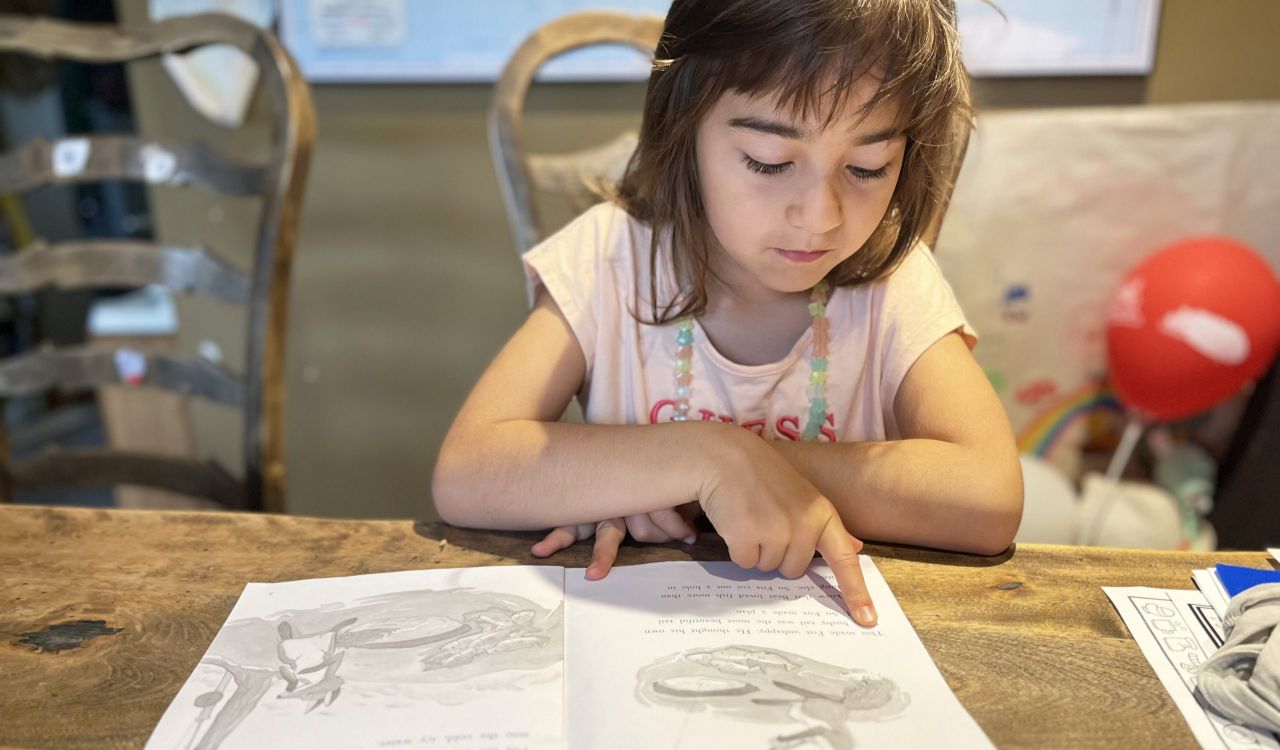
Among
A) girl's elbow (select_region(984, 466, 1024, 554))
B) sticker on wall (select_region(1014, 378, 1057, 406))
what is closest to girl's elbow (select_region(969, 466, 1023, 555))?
girl's elbow (select_region(984, 466, 1024, 554))

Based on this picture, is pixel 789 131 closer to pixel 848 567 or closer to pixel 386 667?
pixel 848 567

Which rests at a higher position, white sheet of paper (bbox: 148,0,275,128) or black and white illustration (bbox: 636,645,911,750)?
white sheet of paper (bbox: 148,0,275,128)

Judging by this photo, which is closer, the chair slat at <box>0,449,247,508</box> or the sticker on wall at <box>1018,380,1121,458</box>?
the chair slat at <box>0,449,247,508</box>

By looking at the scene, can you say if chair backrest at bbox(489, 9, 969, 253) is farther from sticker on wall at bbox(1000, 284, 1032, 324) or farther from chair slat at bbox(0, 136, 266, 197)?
sticker on wall at bbox(1000, 284, 1032, 324)

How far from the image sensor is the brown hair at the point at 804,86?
0.65m

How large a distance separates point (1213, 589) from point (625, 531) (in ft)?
1.32

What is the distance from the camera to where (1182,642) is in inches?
22.4

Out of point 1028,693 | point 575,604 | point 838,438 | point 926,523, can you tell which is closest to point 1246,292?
point 838,438

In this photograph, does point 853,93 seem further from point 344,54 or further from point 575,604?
point 344,54

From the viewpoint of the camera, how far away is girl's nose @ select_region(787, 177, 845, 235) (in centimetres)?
67

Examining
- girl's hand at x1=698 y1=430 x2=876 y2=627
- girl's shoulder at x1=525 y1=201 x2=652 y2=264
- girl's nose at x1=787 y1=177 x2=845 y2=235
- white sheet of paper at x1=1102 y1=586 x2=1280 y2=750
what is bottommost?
white sheet of paper at x1=1102 y1=586 x2=1280 y2=750

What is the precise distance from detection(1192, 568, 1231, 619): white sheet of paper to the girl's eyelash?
1.19ft

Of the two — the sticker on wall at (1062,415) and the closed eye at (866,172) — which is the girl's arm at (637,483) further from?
the sticker on wall at (1062,415)

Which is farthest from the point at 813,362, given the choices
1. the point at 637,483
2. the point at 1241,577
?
the point at 1241,577
